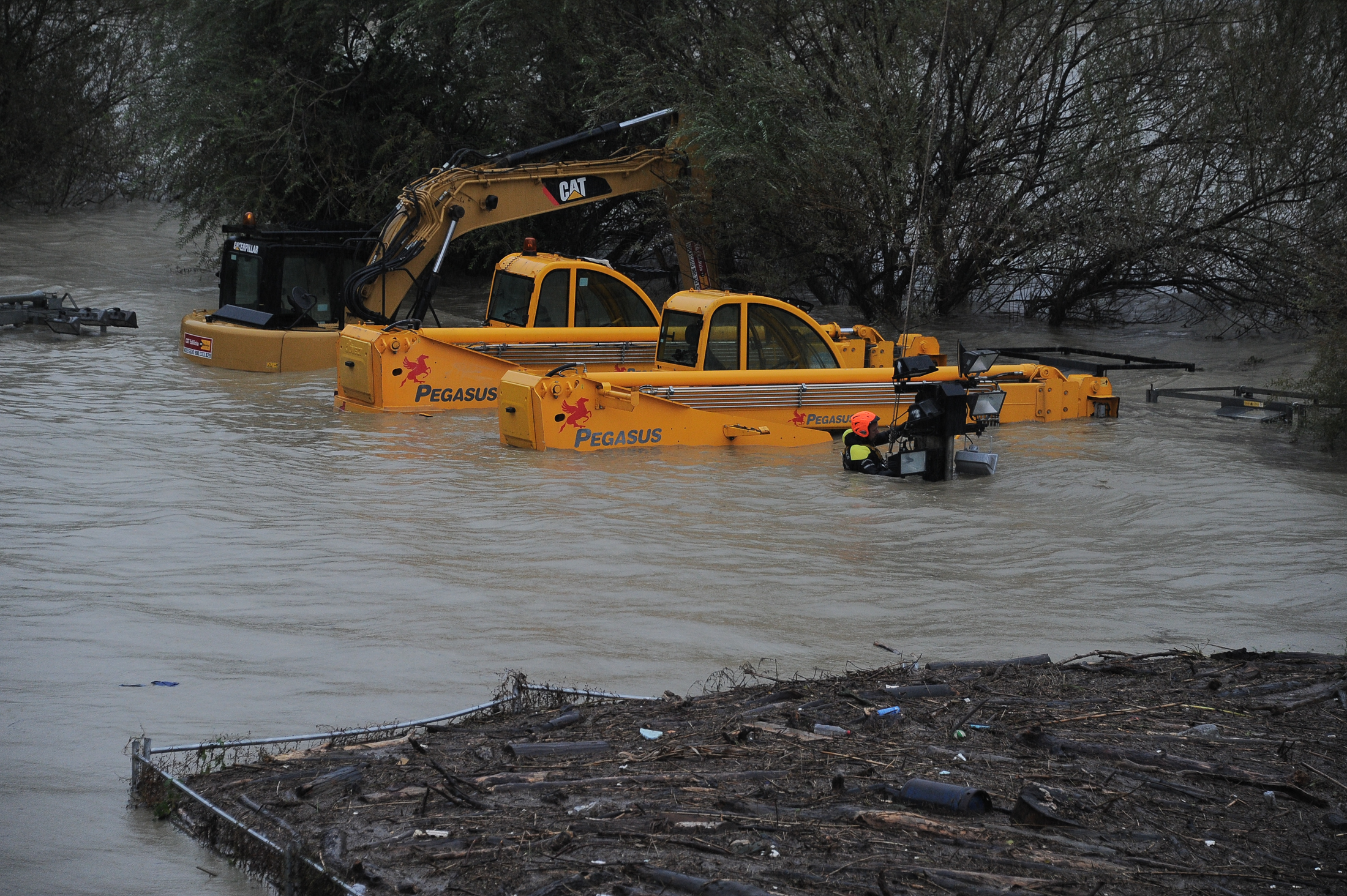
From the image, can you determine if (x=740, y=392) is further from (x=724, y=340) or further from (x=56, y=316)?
(x=56, y=316)

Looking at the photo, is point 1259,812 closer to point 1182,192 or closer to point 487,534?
point 487,534

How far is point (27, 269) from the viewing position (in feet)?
85.8

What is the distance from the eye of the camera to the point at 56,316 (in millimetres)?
19594

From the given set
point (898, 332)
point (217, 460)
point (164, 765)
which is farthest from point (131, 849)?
point (898, 332)

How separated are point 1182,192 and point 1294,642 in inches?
530

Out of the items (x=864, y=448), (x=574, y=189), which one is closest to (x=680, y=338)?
(x=864, y=448)

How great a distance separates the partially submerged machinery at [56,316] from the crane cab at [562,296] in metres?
7.34

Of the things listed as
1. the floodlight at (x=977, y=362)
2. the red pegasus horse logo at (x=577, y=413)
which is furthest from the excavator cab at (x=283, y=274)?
the floodlight at (x=977, y=362)

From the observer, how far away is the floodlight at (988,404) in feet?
38.1

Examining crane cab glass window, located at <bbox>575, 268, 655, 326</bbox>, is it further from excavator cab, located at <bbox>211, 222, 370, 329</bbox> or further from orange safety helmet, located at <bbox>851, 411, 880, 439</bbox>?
orange safety helmet, located at <bbox>851, 411, 880, 439</bbox>

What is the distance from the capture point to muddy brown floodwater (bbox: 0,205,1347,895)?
18.2 feet

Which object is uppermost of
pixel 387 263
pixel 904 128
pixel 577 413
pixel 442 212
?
pixel 904 128

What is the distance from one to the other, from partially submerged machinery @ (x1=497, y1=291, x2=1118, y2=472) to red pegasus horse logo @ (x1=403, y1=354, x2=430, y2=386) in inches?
86.4

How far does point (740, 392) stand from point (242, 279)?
848 centimetres
